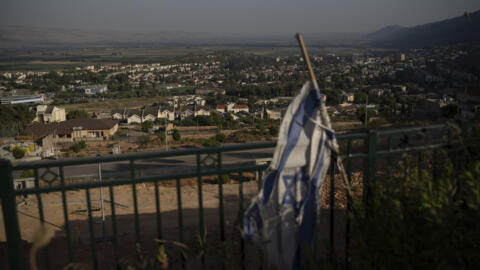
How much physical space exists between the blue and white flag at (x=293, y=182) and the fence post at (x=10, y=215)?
117 centimetres

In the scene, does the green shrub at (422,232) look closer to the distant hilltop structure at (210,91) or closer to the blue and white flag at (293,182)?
the blue and white flag at (293,182)

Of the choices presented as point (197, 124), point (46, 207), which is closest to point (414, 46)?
point (197, 124)

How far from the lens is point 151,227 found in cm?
732

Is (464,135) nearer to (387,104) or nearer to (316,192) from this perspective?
(316,192)

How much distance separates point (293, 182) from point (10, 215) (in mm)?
1450

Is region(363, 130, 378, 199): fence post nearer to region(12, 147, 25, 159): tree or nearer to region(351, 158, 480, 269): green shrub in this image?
region(351, 158, 480, 269): green shrub

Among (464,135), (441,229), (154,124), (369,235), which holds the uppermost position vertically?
(464,135)

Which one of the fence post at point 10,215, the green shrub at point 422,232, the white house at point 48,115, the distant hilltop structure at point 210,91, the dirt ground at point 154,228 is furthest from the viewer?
the distant hilltop structure at point 210,91

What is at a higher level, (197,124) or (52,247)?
(52,247)

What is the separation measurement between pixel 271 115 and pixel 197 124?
7244mm

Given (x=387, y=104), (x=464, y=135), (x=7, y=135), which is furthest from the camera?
(x=387, y=104)

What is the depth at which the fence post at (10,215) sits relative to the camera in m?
1.90

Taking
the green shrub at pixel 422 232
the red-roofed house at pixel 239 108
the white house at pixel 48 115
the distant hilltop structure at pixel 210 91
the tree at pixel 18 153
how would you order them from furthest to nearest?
the distant hilltop structure at pixel 210 91, the red-roofed house at pixel 239 108, the white house at pixel 48 115, the tree at pixel 18 153, the green shrub at pixel 422 232

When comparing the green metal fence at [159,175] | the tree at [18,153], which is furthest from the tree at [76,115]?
the green metal fence at [159,175]
